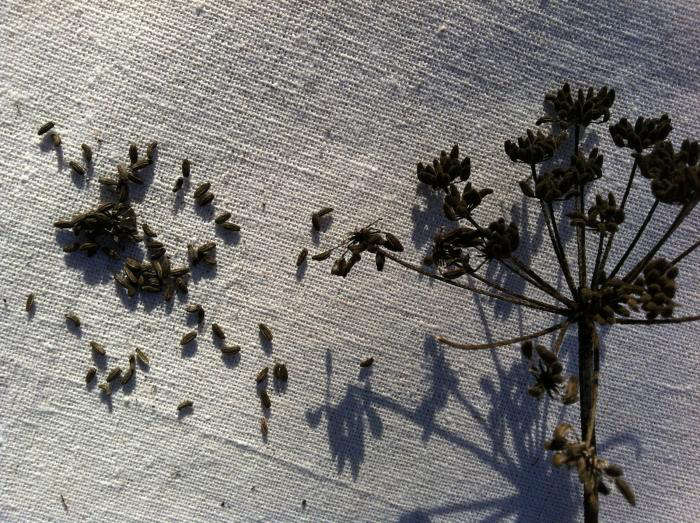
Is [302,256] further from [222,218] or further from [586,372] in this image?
[586,372]

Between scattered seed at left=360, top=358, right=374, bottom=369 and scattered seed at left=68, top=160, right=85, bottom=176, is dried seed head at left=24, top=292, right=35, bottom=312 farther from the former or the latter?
scattered seed at left=360, top=358, right=374, bottom=369

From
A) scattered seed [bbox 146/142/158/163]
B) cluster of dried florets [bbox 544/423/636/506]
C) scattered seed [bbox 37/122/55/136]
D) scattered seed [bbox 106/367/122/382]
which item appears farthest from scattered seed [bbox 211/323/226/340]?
cluster of dried florets [bbox 544/423/636/506]

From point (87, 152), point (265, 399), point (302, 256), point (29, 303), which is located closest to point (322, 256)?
point (302, 256)

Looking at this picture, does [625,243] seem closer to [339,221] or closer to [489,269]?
[489,269]

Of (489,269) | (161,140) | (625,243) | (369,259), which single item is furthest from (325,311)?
(625,243)

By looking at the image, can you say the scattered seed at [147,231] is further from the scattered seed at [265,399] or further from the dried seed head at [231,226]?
the scattered seed at [265,399]
